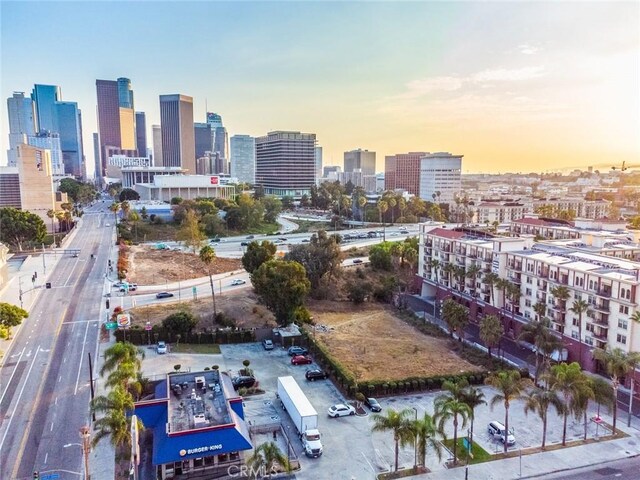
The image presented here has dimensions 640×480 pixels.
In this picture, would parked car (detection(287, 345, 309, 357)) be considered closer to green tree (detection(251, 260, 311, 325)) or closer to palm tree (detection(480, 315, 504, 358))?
green tree (detection(251, 260, 311, 325))

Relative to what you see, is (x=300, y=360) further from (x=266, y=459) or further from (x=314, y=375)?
(x=266, y=459)

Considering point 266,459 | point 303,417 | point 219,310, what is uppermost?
point 266,459

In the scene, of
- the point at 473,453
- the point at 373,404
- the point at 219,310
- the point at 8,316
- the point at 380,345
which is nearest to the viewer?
the point at 473,453

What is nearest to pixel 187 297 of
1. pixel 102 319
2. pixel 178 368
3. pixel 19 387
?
pixel 102 319

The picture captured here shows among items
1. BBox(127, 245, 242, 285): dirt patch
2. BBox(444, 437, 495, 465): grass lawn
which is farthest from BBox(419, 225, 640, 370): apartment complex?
BBox(127, 245, 242, 285): dirt patch

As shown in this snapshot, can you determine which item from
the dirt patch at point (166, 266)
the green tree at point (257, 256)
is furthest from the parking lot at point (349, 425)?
the dirt patch at point (166, 266)

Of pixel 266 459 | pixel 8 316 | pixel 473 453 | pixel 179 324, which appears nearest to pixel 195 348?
pixel 179 324
